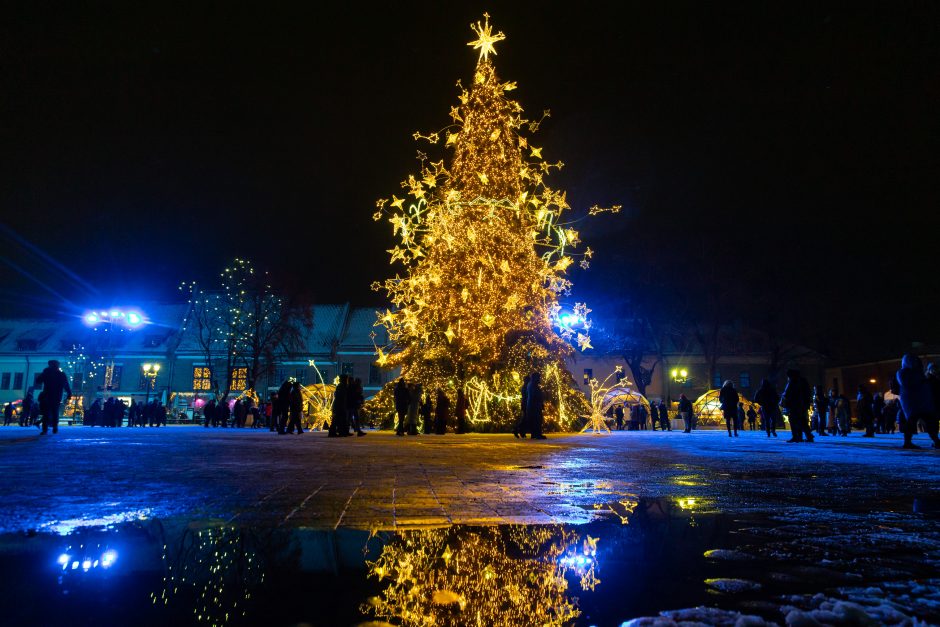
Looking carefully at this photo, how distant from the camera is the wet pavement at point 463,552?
1.80m

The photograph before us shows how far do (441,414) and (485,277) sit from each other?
179 inches

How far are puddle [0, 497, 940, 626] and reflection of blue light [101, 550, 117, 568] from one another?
12 mm

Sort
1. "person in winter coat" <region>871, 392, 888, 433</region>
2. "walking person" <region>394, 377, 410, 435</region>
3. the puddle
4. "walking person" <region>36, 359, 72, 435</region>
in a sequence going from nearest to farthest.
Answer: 1. the puddle
2. "walking person" <region>36, 359, 72, 435</region>
3. "walking person" <region>394, 377, 410, 435</region>
4. "person in winter coat" <region>871, 392, 888, 433</region>

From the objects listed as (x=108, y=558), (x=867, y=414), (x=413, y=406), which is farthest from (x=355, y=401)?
(x=867, y=414)

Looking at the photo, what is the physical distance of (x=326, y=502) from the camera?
4.08m

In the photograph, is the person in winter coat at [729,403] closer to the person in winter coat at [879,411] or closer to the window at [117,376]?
the person in winter coat at [879,411]

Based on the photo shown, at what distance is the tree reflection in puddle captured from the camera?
1794mm

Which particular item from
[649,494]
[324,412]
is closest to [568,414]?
[324,412]

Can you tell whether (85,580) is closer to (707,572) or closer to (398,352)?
(707,572)

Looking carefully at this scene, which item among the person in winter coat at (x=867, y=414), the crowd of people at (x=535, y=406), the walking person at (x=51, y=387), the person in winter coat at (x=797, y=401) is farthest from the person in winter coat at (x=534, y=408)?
the person in winter coat at (x=867, y=414)

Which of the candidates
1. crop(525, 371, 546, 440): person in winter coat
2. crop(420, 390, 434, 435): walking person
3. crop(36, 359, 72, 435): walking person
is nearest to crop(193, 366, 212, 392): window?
crop(36, 359, 72, 435): walking person

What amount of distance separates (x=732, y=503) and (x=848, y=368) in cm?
6186

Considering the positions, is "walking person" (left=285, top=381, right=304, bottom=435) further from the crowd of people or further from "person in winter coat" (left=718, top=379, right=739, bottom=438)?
"person in winter coat" (left=718, top=379, right=739, bottom=438)

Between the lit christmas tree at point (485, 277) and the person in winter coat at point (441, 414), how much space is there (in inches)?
23.3
